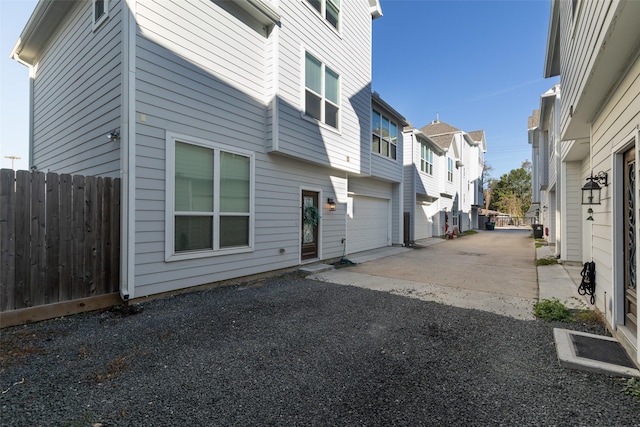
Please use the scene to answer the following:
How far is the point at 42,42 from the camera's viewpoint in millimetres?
7277

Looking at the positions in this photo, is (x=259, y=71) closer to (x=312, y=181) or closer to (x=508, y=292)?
(x=312, y=181)

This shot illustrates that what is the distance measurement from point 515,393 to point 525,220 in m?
50.4

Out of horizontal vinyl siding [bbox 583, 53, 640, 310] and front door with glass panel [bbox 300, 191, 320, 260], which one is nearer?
horizontal vinyl siding [bbox 583, 53, 640, 310]

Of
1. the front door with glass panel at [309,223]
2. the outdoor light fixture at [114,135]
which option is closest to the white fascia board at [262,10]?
the outdoor light fixture at [114,135]

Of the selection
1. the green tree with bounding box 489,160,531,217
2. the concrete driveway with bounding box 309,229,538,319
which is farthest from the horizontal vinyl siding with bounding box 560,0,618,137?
the green tree with bounding box 489,160,531,217

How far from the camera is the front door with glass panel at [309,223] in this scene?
25.6ft

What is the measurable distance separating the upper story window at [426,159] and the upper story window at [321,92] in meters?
8.31

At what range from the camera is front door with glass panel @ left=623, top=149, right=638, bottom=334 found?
3031 mm

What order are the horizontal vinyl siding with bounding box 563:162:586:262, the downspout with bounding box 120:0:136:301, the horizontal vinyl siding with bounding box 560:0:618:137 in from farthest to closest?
1. the horizontal vinyl siding with bounding box 563:162:586:262
2. the downspout with bounding box 120:0:136:301
3. the horizontal vinyl siding with bounding box 560:0:618:137

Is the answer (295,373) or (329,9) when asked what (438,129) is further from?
(295,373)

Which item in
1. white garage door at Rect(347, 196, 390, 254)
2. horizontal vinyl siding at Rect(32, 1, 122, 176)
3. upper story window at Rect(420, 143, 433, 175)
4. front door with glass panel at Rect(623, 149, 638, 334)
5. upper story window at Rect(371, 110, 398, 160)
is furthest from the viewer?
upper story window at Rect(420, 143, 433, 175)

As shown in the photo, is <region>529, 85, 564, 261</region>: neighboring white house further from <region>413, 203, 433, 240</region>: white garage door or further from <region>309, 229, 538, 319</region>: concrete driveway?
<region>413, 203, 433, 240</region>: white garage door

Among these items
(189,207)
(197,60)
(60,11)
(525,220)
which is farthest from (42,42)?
(525,220)

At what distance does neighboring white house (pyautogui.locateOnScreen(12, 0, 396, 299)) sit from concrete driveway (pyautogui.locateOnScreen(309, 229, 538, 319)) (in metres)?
1.53
